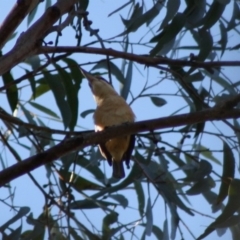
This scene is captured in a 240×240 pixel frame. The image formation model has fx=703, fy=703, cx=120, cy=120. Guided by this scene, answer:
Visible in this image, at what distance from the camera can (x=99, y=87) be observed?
10.1 ft

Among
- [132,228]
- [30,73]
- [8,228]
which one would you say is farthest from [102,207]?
[30,73]

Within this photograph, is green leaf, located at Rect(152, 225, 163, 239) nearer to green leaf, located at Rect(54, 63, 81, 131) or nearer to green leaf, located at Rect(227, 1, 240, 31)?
green leaf, located at Rect(54, 63, 81, 131)

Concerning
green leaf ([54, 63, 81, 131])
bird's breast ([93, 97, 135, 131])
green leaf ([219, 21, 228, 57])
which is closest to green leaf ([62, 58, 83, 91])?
green leaf ([54, 63, 81, 131])

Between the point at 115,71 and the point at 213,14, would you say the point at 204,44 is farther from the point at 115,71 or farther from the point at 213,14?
the point at 115,71

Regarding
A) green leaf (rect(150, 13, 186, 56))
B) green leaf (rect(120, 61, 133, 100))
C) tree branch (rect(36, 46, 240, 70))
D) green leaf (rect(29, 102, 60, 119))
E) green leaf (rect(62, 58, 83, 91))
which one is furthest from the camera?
green leaf (rect(29, 102, 60, 119))

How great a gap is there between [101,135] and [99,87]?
51.2 inches

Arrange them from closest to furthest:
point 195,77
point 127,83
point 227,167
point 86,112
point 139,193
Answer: point 227,167
point 195,77
point 127,83
point 139,193
point 86,112

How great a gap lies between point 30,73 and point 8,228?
0.56m

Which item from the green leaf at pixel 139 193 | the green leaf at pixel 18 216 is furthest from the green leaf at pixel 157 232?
the green leaf at pixel 18 216

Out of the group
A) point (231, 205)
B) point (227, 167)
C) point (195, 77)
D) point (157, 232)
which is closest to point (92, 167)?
point (157, 232)

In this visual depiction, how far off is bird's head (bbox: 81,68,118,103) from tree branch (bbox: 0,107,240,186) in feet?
3.77

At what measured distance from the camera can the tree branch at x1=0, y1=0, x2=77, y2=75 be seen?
5.99ft

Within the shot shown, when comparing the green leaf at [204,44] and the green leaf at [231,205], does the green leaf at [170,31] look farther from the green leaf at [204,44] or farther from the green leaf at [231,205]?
the green leaf at [231,205]

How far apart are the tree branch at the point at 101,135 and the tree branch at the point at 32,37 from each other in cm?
28
